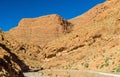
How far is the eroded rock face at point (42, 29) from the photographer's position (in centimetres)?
13800

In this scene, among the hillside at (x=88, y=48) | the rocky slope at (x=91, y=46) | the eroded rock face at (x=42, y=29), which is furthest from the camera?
the eroded rock face at (x=42, y=29)

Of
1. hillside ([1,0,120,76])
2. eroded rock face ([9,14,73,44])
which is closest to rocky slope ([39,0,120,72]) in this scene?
hillside ([1,0,120,76])

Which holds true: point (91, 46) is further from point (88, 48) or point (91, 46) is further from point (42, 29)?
point (42, 29)

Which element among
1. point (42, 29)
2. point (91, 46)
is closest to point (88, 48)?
point (91, 46)

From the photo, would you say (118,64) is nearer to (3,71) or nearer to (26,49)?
(3,71)

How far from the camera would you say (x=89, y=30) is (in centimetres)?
8288

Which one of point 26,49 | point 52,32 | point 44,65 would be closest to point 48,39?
point 52,32

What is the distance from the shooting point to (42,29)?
141m

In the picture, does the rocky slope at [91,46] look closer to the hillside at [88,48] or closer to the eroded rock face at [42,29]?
the hillside at [88,48]

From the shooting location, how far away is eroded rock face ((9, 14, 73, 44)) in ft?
453

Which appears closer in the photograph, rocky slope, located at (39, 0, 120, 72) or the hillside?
the hillside

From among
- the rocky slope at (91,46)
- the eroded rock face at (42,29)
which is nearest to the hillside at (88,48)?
the rocky slope at (91,46)

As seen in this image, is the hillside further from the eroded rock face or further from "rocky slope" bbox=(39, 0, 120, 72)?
the eroded rock face

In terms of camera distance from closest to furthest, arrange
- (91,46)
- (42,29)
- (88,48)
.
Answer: (91,46), (88,48), (42,29)
